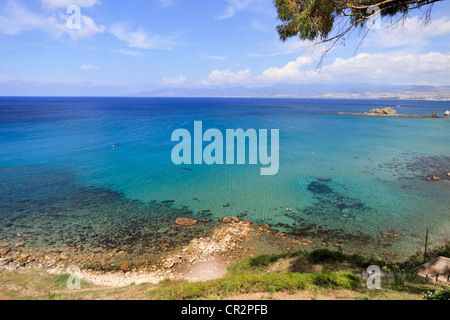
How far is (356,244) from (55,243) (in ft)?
56.4

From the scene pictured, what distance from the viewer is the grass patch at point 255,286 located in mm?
7250

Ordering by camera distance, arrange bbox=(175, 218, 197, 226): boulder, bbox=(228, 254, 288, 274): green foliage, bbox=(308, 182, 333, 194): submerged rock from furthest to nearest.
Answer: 1. bbox=(308, 182, 333, 194): submerged rock
2. bbox=(175, 218, 197, 226): boulder
3. bbox=(228, 254, 288, 274): green foliage

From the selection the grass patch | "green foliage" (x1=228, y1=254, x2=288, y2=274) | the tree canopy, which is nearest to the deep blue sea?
"green foliage" (x1=228, y1=254, x2=288, y2=274)

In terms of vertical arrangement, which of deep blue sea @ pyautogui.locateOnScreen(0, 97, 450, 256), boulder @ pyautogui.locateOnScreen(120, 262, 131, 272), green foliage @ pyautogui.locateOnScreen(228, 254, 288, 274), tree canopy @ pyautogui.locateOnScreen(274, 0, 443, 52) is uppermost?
tree canopy @ pyautogui.locateOnScreen(274, 0, 443, 52)

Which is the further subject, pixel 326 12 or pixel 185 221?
pixel 185 221

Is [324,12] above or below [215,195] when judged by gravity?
above

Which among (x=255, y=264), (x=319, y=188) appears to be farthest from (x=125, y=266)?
(x=319, y=188)

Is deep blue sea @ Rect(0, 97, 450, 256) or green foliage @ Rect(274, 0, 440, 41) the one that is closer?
green foliage @ Rect(274, 0, 440, 41)

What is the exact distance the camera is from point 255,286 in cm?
769

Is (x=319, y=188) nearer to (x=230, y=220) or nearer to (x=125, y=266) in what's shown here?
(x=230, y=220)

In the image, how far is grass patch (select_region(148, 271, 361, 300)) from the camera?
725 cm

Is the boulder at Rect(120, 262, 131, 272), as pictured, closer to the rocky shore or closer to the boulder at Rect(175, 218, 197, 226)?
the rocky shore

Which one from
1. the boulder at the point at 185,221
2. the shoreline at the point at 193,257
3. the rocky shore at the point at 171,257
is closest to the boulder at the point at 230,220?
the shoreline at the point at 193,257
